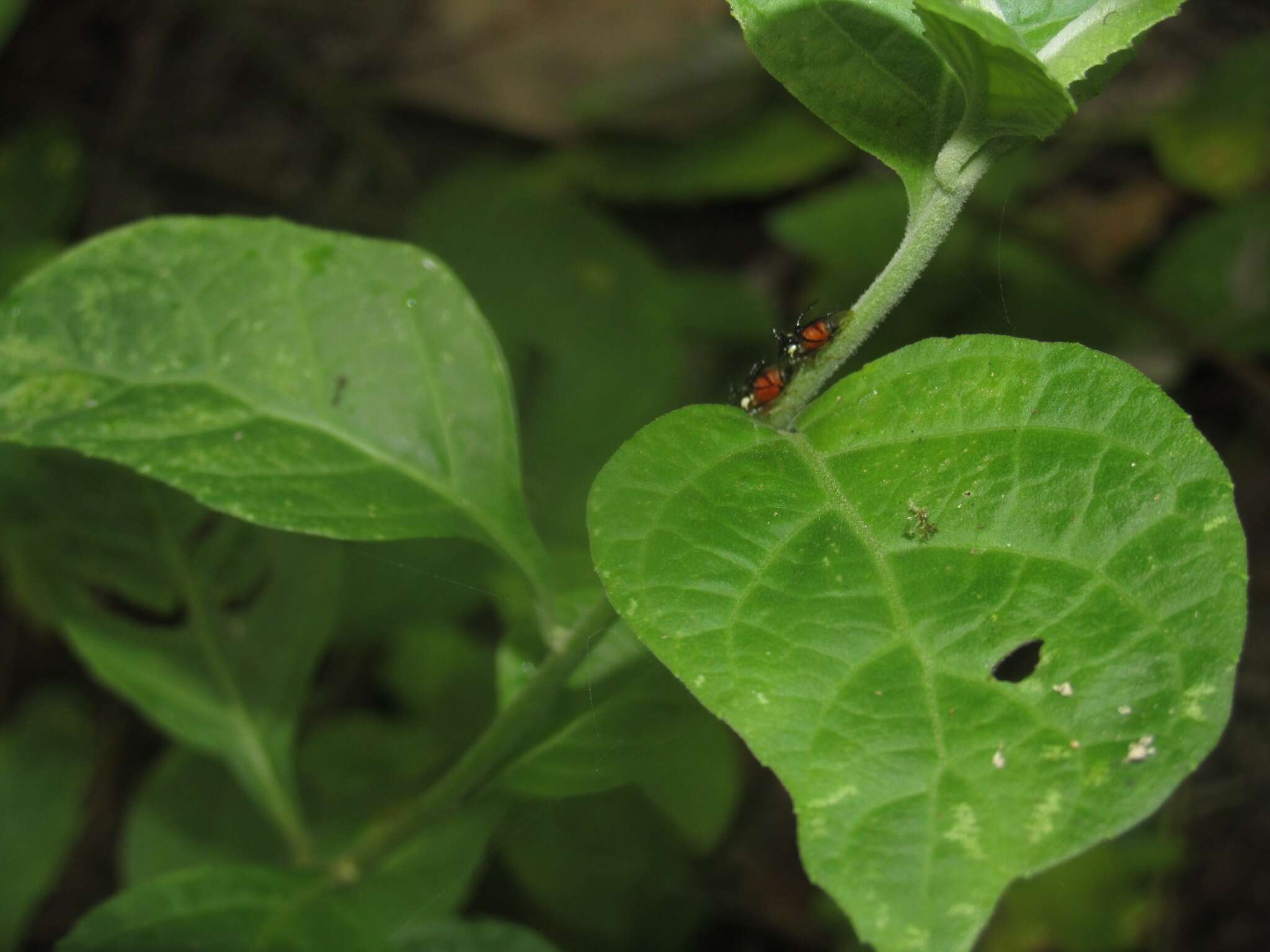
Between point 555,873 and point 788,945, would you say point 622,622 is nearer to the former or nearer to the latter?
point 555,873

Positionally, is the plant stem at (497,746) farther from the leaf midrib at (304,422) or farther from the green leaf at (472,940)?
the green leaf at (472,940)

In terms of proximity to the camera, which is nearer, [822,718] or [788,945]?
[822,718]

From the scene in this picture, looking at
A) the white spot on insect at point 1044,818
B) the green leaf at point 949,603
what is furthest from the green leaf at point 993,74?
the white spot on insect at point 1044,818

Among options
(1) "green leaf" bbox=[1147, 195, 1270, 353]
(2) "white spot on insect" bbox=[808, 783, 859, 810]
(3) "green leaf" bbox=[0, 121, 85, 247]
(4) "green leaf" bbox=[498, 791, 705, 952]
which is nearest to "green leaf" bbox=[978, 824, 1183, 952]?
(4) "green leaf" bbox=[498, 791, 705, 952]

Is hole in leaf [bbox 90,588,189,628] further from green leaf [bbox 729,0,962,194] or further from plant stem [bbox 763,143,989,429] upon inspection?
green leaf [bbox 729,0,962,194]

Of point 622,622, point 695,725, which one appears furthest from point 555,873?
point 622,622

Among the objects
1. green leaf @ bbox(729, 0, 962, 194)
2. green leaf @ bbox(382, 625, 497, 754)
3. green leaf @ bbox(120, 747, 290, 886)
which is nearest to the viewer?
green leaf @ bbox(729, 0, 962, 194)
